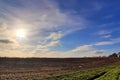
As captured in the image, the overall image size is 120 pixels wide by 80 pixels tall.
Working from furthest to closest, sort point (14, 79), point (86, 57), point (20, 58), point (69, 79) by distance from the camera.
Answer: point (86, 57) → point (20, 58) → point (14, 79) → point (69, 79)

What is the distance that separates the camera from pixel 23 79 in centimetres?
4131

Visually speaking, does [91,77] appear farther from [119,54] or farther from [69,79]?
[119,54]

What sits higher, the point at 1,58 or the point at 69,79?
the point at 1,58

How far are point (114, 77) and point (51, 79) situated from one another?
10857 millimetres

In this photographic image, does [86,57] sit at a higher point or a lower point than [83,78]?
higher

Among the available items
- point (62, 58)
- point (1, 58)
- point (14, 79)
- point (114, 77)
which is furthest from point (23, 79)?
point (62, 58)

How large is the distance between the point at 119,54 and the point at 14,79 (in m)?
45.7

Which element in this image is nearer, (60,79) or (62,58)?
(60,79)

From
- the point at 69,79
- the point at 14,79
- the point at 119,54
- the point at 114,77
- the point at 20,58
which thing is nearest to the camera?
the point at 114,77

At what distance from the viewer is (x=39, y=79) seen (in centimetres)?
4031

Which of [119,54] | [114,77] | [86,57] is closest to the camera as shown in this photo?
[114,77]

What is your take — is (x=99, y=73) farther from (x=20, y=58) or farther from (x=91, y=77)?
(x=20, y=58)

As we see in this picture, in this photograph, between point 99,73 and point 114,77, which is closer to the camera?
point 114,77

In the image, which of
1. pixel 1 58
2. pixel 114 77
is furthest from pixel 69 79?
pixel 1 58
